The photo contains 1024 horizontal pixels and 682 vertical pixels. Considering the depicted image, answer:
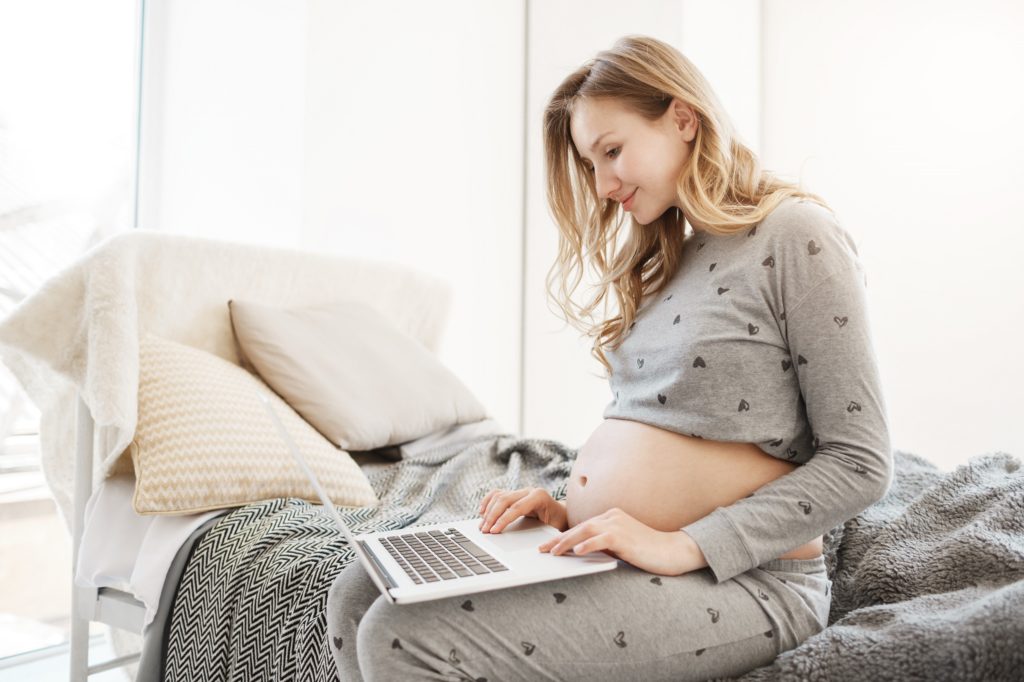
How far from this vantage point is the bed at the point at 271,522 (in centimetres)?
74

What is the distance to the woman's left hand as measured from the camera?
74 cm

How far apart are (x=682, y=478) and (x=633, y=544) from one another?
0.46ft

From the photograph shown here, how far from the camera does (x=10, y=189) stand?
1800 mm

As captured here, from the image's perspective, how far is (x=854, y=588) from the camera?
38.1 inches

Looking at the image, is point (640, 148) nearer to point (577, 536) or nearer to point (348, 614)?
point (577, 536)

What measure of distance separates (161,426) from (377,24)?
167 cm

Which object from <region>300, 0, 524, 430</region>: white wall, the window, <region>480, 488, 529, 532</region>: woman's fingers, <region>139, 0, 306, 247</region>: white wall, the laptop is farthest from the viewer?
<region>300, 0, 524, 430</region>: white wall

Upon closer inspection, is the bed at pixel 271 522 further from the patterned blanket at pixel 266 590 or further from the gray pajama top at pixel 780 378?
the gray pajama top at pixel 780 378

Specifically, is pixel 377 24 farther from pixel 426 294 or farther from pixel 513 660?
pixel 513 660

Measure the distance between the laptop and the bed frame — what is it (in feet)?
2.06

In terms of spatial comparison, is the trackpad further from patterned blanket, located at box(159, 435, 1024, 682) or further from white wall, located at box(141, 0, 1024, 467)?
white wall, located at box(141, 0, 1024, 467)

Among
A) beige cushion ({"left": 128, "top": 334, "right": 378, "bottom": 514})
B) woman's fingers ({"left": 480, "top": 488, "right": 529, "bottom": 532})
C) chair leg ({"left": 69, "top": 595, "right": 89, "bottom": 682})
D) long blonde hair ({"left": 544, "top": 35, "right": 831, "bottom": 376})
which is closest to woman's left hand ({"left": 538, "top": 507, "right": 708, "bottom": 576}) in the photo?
woman's fingers ({"left": 480, "top": 488, "right": 529, "bottom": 532})

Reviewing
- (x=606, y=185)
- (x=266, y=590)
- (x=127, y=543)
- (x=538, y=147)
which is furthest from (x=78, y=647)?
(x=538, y=147)

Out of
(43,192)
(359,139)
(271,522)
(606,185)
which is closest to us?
(606,185)
